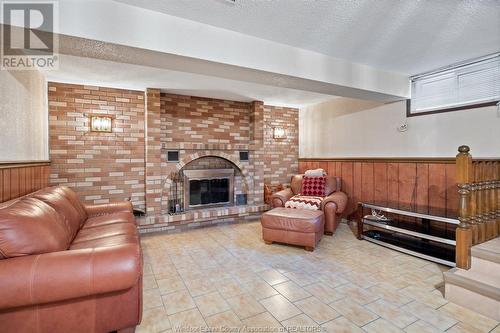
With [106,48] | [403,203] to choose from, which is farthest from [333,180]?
[106,48]

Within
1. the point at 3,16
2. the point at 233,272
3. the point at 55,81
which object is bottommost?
the point at 233,272

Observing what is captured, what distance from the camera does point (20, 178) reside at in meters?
2.44

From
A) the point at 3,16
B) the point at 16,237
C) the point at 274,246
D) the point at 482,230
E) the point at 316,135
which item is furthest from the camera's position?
the point at 316,135

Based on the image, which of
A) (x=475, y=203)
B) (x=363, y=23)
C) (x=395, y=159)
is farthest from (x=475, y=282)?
(x=363, y=23)

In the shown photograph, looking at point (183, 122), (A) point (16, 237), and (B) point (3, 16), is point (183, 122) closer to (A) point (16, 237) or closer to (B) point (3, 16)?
(B) point (3, 16)

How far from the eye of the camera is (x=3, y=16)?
5.33 feet

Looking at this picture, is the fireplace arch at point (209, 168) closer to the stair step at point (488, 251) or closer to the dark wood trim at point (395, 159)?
the dark wood trim at point (395, 159)

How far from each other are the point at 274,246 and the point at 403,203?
1936 mm

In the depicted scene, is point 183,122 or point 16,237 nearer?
point 16,237

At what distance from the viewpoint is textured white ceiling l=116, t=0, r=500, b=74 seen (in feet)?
6.20

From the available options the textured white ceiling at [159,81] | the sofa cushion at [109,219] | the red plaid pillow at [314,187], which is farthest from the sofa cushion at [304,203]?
the sofa cushion at [109,219]

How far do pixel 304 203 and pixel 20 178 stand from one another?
11.1 feet

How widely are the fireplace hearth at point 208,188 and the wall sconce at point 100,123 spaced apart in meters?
1.38

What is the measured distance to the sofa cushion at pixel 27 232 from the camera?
4.62 ft
